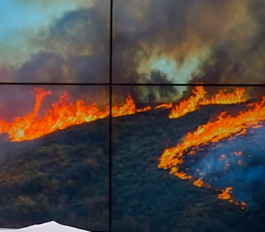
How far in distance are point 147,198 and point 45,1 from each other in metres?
1.08

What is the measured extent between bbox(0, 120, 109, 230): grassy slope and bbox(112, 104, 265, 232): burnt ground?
0.08 meters

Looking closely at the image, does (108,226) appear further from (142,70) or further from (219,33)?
(219,33)

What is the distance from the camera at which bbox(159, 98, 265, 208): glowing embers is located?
205 centimetres

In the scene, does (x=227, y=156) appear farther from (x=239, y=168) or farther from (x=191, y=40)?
(x=191, y=40)

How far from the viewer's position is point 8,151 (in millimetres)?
2090

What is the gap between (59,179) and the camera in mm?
2084

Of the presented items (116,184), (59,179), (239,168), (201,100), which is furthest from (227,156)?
(59,179)

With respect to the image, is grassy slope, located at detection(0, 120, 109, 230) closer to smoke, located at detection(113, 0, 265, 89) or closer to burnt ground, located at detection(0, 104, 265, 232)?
burnt ground, located at detection(0, 104, 265, 232)

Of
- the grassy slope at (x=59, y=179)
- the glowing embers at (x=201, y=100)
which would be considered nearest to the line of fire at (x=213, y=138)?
the glowing embers at (x=201, y=100)

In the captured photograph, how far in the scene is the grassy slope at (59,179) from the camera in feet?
6.81

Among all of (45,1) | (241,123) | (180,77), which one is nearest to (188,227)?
(241,123)

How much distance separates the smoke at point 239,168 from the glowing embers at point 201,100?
20 centimetres

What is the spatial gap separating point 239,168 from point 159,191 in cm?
40

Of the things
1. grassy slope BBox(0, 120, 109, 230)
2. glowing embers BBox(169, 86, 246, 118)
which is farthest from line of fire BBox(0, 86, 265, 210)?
grassy slope BBox(0, 120, 109, 230)
